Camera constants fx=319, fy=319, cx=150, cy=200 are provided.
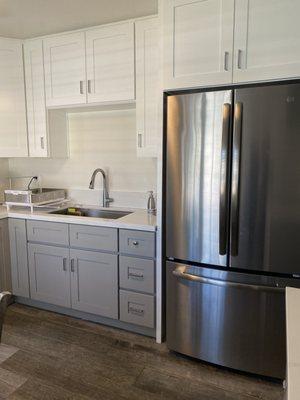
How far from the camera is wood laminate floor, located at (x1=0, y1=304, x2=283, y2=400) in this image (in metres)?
1.95

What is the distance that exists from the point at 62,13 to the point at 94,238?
177 cm

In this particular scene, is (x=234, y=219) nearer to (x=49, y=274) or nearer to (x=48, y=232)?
(x=48, y=232)

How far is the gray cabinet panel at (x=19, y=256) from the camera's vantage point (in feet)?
9.46

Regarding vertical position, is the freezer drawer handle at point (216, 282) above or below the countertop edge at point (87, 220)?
below

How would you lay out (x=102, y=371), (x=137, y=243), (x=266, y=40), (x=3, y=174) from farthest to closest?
(x=3, y=174)
(x=137, y=243)
(x=102, y=371)
(x=266, y=40)

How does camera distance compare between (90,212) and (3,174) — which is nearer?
(90,212)

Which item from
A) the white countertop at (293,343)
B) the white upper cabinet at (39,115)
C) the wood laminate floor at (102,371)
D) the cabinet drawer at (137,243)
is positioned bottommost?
the wood laminate floor at (102,371)

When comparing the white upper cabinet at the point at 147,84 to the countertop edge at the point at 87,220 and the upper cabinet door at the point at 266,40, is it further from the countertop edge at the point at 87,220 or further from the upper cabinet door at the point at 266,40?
the upper cabinet door at the point at 266,40

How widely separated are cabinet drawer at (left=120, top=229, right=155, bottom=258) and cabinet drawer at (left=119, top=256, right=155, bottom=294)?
55 mm

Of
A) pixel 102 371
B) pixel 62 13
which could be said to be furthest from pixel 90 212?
pixel 62 13

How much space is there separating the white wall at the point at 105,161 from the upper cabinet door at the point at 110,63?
13.7 inches

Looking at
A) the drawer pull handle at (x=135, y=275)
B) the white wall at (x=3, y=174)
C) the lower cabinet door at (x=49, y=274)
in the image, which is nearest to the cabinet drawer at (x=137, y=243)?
the drawer pull handle at (x=135, y=275)

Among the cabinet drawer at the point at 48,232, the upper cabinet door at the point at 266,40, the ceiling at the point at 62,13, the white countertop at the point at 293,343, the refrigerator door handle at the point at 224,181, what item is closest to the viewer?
the white countertop at the point at 293,343

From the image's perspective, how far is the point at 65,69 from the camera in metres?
2.82
